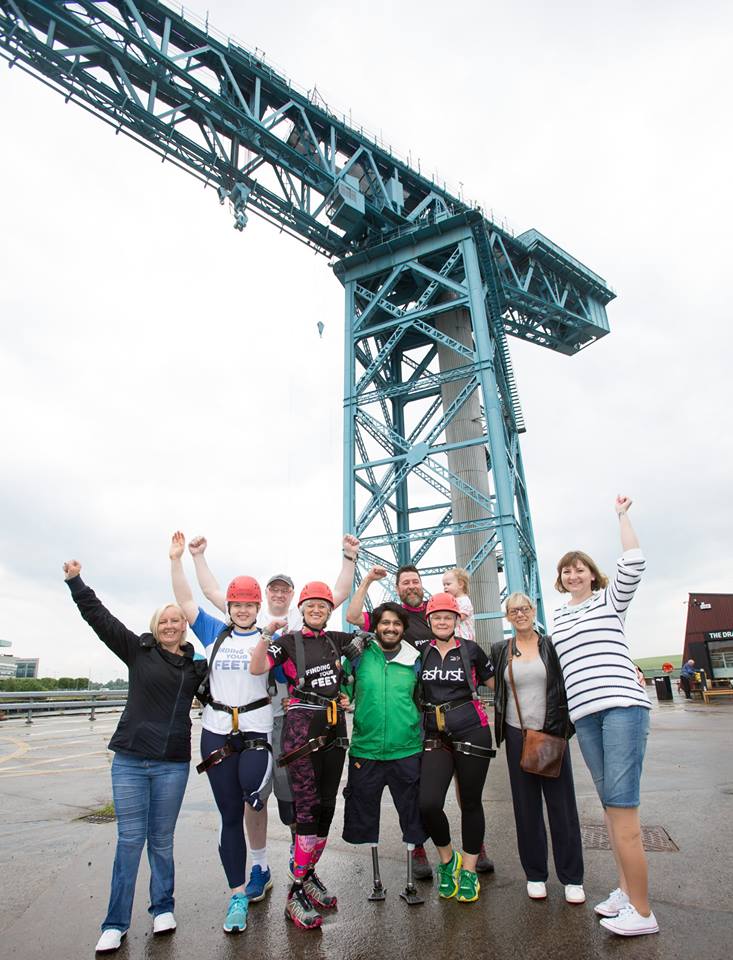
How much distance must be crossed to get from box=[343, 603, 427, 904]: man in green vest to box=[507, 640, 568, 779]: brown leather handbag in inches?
27.2

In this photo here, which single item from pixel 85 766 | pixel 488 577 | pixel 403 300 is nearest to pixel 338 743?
pixel 85 766

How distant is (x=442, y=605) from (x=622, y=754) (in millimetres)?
1407

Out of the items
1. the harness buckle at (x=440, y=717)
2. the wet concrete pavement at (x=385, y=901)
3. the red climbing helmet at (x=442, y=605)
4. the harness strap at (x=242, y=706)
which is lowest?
the wet concrete pavement at (x=385, y=901)

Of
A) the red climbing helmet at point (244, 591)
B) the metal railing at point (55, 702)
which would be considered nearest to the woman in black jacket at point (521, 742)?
the red climbing helmet at point (244, 591)

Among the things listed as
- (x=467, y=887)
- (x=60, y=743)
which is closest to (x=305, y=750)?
(x=467, y=887)

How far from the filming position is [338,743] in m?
3.79

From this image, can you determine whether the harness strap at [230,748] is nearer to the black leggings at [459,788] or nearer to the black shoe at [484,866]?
the black leggings at [459,788]

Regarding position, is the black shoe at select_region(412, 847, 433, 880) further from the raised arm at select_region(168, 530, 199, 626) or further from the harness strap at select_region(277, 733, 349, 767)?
the raised arm at select_region(168, 530, 199, 626)

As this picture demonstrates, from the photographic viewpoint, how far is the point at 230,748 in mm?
3656

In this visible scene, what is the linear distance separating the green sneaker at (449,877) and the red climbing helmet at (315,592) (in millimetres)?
1777

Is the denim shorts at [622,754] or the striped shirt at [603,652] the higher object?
the striped shirt at [603,652]

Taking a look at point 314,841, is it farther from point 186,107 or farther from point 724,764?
point 186,107

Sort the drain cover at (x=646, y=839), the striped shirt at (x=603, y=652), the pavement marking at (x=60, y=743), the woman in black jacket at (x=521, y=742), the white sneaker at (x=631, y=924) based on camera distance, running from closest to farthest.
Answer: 1. the white sneaker at (x=631, y=924)
2. the striped shirt at (x=603, y=652)
3. the woman in black jacket at (x=521, y=742)
4. the drain cover at (x=646, y=839)
5. the pavement marking at (x=60, y=743)

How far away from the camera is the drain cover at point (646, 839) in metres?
4.27
